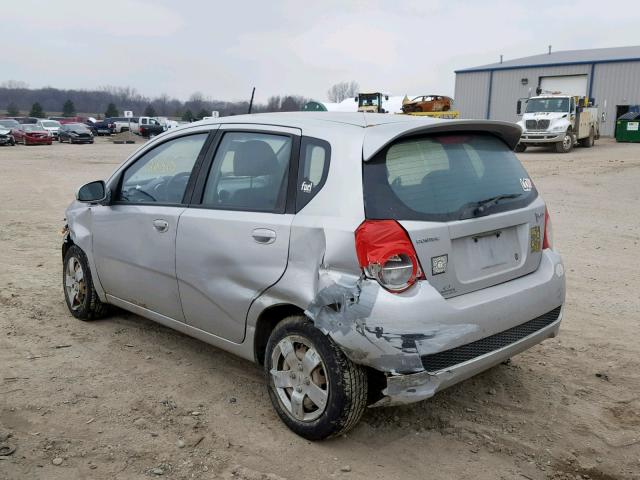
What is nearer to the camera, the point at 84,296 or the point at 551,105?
the point at 84,296

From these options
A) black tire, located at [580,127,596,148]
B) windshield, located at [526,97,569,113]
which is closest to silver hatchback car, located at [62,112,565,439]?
windshield, located at [526,97,569,113]

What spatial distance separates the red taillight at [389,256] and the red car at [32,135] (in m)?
43.5

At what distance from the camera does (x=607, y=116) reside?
39438 mm

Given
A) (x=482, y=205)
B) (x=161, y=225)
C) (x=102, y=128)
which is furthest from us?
→ (x=102, y=128)

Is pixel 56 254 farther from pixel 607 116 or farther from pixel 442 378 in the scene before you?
pixel 607 116

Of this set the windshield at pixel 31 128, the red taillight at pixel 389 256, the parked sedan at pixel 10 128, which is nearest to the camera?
the red taillight at pixel 389 256

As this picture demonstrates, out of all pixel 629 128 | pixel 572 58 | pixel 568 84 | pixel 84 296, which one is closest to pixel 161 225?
pixel 84 296

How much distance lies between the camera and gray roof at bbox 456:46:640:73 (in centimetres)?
4044

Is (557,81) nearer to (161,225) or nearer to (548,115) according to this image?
(548,115)

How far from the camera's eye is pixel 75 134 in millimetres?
44062

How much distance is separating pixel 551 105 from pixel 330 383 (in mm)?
26687

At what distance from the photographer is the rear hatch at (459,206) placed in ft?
10.1

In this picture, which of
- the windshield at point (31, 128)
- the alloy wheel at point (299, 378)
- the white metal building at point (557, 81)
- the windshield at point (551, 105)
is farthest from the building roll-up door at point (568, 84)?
the alloy wheel at point (299, 378)

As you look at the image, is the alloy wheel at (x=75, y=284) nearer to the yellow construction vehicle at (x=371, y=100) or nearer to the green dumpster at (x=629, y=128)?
the green dumpster at (x=629, y=128)
